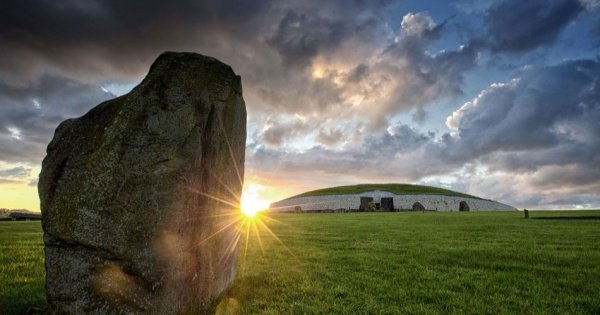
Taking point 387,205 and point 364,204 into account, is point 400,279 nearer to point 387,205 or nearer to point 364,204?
point 387,205

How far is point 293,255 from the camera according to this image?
13656 mm

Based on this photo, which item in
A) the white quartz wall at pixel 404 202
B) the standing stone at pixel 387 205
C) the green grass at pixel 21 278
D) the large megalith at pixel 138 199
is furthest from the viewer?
the white quartz wall at pixel 404 202

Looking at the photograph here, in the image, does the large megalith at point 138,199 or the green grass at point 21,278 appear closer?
the large megalith at point 138,199

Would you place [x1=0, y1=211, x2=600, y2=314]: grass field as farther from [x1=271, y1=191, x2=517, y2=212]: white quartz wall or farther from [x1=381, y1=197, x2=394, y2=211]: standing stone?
[x1=271, y1=191, x2=517, y2=212]: white quartz wall

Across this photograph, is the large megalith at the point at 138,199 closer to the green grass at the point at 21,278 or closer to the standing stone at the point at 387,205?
the green grass at the point at 21,278

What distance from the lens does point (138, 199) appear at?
5.50 metres

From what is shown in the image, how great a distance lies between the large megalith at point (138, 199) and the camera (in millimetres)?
5410

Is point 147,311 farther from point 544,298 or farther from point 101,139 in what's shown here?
point 544,298

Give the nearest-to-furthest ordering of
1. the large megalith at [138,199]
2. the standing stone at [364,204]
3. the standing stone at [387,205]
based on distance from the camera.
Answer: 1. the large megalith at [138,199]
2. the standing stone at [387,205]
3. the standing stone at [364,204]

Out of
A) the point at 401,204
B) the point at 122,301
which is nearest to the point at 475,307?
the point at 122,301

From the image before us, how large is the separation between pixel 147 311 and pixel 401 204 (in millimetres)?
74962

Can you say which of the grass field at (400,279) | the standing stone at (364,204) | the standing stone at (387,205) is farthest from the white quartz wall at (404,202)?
the grass field at (400,279)

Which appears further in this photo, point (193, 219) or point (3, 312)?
point (3, 312)

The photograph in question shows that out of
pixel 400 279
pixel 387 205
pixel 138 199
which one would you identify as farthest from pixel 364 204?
pixel 138 199
